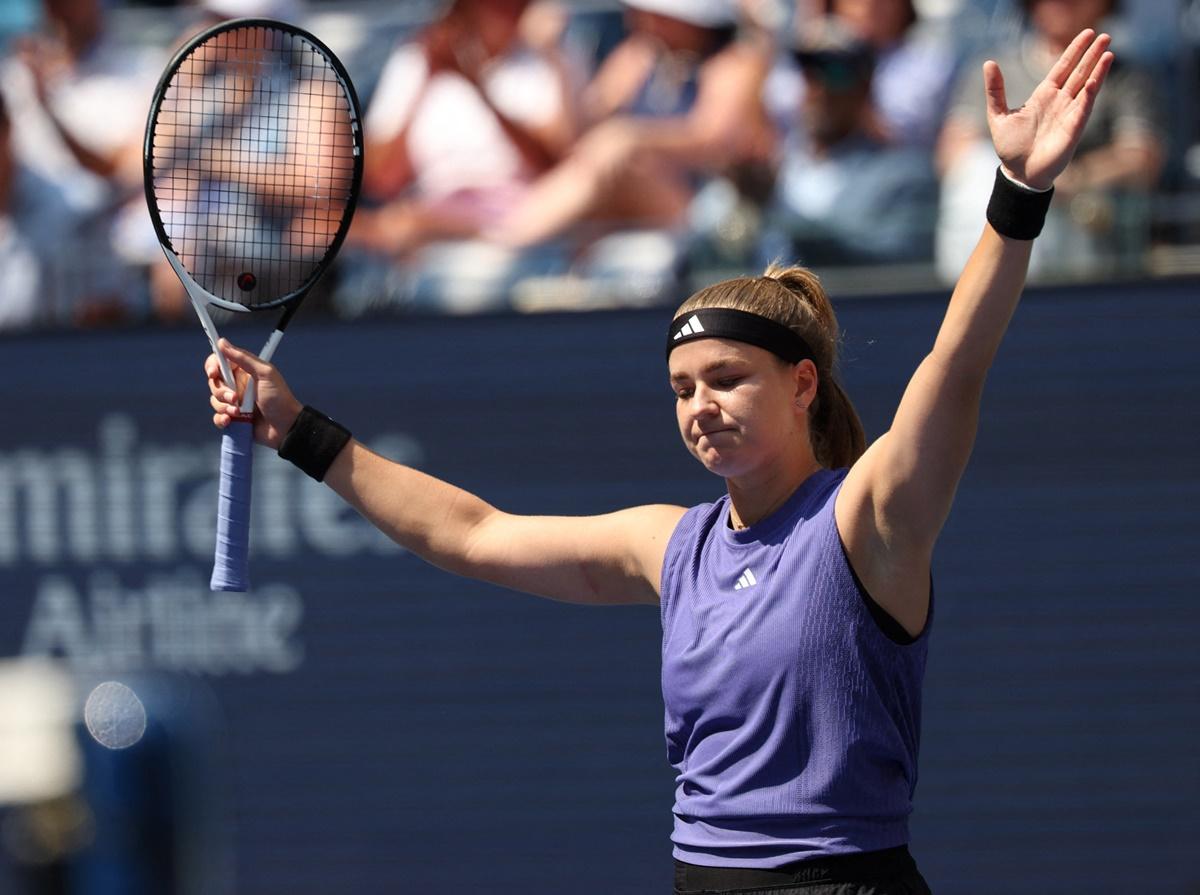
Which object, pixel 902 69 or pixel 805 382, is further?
pixel 902 69

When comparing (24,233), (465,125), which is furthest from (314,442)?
(24,233)

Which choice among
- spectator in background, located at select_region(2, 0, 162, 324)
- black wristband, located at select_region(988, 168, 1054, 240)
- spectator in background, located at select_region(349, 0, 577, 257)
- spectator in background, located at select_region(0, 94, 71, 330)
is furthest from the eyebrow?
spectator in background, located at select_region(0, 94, 71, 330)

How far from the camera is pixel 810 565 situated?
2498 mm

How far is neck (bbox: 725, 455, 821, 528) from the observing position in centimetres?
264

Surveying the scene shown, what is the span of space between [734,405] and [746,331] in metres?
0.11

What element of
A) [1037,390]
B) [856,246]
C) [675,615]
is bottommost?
[675,615]

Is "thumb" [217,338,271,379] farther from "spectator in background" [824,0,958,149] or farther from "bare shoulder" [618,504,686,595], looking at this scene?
"spectator in background" [824,0,958,149]

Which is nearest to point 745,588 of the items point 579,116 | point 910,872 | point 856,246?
point 910,872

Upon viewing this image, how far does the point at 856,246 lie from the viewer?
6336 mm

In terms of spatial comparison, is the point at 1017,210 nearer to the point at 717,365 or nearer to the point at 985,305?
the point at 985,305

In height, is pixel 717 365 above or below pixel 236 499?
above

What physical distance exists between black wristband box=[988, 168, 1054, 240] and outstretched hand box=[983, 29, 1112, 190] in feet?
0.06

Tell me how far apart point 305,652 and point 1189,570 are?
3276 mm

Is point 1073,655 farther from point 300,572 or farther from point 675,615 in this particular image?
point 675,615
